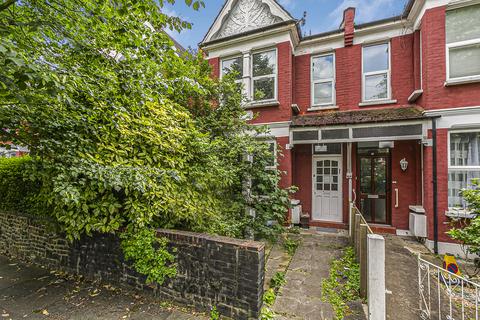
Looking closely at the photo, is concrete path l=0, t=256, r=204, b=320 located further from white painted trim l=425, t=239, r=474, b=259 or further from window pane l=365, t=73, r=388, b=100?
window pane l=365, t=73, r=388, b=100

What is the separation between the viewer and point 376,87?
7.84 meters

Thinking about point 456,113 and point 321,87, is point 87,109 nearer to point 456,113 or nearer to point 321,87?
point 321,87

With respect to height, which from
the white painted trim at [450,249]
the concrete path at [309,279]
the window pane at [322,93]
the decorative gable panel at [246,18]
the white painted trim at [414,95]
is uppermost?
the decorative gable panel at [246,18]

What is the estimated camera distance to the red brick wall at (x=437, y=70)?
5949 millimetres

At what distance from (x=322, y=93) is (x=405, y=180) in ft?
13.3

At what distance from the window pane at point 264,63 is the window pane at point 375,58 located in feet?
10.3

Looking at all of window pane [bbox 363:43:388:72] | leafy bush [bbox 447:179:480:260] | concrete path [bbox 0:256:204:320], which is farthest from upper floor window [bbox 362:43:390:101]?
concrete path [bbox 0:256:204:320]

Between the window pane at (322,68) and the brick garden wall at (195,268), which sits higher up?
the window pane at (322,68)

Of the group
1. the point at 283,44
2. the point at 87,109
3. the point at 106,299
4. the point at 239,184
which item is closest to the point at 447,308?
the point at 239,184

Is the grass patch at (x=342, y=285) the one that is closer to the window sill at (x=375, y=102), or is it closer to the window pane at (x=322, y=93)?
the window sill at (x=375, y=102)

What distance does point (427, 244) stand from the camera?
20.4 feet

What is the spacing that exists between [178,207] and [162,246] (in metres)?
0.64

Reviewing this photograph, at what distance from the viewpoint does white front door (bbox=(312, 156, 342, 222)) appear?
8.16 meters

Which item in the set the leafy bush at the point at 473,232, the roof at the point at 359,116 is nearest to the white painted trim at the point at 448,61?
the roof at the point at 359,116
